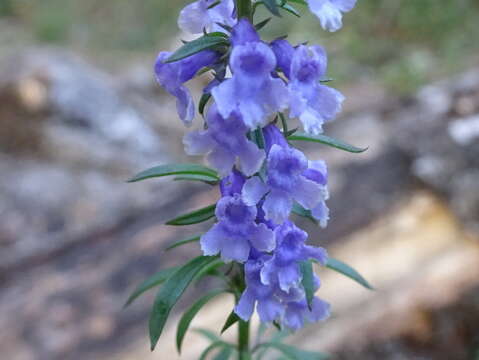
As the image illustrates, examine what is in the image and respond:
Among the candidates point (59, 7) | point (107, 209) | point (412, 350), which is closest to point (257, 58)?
point (412, 350)

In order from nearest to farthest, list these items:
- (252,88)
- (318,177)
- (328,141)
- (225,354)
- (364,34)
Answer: (252,88) → (318,177) → (328,141) → (225,354) → (364,34)

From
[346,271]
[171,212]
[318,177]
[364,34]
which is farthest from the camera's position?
[364,34]

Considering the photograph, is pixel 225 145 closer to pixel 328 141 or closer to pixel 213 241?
pixel 213 241

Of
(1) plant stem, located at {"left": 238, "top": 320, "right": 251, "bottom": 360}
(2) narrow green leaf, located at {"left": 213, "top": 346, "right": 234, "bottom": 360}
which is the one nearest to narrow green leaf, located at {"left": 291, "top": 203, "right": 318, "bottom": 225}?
(1) plant stem, located at {"left": 238, "top": 320, "right": 251, "bottom": 360}

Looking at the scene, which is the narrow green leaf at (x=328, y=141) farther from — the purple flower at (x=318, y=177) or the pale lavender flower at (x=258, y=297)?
the pale lavender flower at (x=258, y=297)

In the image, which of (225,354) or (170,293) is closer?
(170,293)

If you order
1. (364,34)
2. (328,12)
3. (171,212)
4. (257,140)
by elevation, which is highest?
(364,34)

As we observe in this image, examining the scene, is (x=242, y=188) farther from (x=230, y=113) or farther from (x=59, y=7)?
(x=59, y=7)

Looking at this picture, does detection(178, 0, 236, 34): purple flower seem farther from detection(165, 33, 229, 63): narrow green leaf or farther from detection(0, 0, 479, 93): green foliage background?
detection(0, 0, 479, 93): green foliage background

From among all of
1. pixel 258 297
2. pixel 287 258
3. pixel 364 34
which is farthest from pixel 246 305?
pixel 364 34
